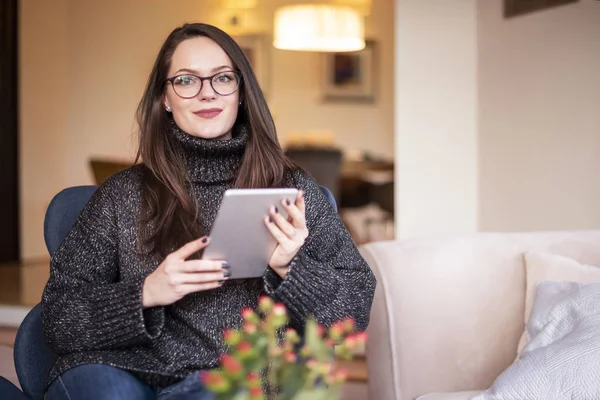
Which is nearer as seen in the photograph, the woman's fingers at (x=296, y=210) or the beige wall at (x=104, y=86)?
the woman's fingers at (x=296, y=210)

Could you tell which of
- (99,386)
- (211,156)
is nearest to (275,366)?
(99,386)

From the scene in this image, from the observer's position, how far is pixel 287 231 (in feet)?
5.62

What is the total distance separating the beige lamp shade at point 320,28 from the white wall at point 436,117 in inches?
69.0

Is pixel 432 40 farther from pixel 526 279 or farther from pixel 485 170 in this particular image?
pixel 526 279

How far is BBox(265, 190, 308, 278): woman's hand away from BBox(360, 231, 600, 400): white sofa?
0.52 m

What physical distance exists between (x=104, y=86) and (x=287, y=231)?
6650 mm

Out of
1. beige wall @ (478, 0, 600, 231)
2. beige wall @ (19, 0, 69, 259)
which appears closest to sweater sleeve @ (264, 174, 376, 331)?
beige wall @ (478, 0, 600, 231)

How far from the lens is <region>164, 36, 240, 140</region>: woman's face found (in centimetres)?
195

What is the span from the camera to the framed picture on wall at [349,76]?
8688 mm

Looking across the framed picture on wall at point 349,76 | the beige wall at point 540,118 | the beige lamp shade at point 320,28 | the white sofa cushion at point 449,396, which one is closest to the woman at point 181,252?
the white sofa cushion at point 449,396

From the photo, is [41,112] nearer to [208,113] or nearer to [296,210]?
[208,113]

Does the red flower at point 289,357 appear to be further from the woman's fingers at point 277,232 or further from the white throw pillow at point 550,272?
the white throw pillow at point 550,272

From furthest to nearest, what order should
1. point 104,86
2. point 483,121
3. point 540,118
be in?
point 104,86 → point 483,121 → point 540,118

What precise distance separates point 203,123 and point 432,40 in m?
1.85
